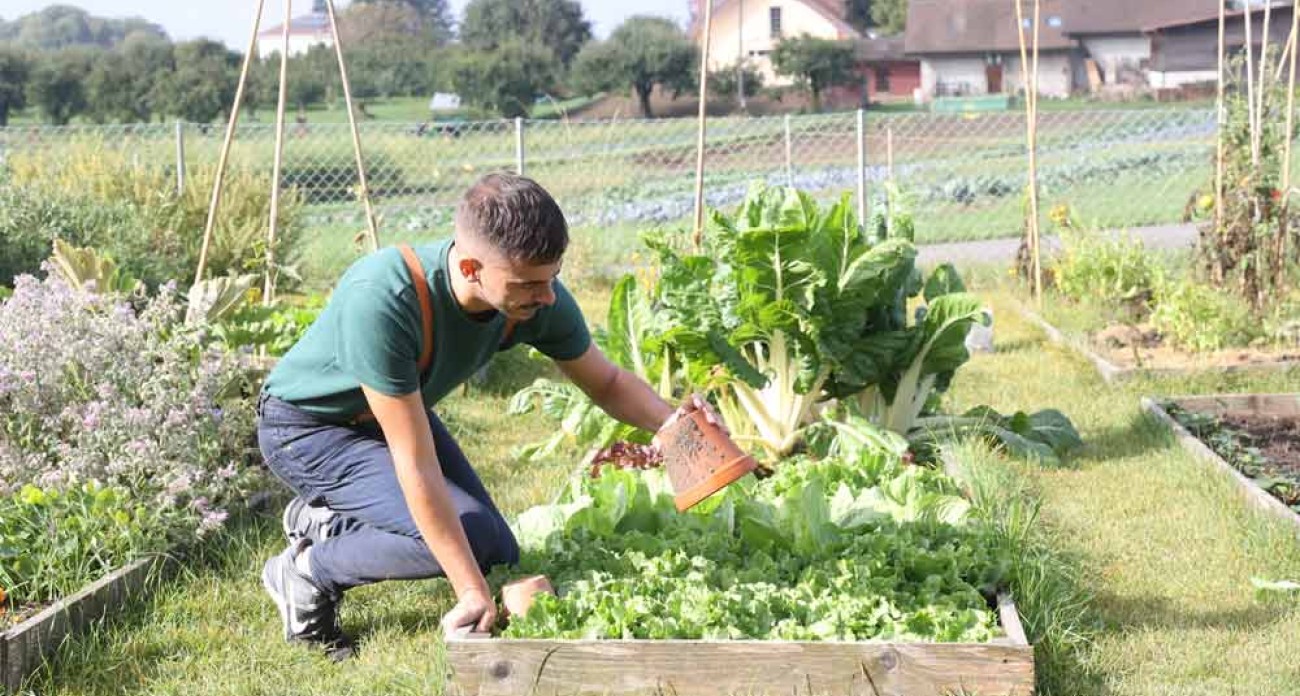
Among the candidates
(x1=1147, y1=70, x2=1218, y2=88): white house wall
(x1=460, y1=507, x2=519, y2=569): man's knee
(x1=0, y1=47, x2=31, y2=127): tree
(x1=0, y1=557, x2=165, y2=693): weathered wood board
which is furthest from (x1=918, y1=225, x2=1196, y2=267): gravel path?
(x1=1147, y1=70, x2=1218, y2=88): white house wall

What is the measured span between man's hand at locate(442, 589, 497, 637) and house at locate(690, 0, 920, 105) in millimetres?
58516

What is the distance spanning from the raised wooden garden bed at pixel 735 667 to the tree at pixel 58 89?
44.6 meters

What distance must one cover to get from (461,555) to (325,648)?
64cm

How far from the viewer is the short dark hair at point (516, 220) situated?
328cm

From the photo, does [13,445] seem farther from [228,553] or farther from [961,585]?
[961,585]

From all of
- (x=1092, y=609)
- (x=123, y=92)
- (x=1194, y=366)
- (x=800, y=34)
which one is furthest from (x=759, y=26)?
(x=1092, y=609)

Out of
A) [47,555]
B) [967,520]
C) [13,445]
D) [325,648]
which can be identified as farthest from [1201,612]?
[13,445]

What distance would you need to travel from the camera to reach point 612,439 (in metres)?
6.02

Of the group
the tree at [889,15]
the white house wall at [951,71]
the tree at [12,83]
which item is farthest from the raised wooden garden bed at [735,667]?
the tree at [889,15]

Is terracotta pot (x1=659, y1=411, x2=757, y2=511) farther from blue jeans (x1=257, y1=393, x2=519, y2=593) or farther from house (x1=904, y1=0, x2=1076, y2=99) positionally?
house (x1=904, y1=0, x2=1076, y2=99)

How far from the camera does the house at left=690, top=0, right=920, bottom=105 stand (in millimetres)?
66625

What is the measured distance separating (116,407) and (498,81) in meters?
48.2

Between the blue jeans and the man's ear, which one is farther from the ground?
the man's ear

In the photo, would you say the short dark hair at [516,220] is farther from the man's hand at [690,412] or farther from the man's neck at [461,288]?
the man's hand at [690,412]
